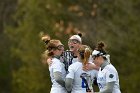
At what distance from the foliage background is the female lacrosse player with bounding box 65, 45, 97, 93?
2510cm

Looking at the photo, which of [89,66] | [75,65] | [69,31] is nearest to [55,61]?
[75,65]

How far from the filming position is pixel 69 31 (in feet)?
148

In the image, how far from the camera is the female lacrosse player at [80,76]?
1734cm

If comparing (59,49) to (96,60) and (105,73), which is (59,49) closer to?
(96,60)

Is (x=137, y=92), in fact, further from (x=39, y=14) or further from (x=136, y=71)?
(x=39, y=14)

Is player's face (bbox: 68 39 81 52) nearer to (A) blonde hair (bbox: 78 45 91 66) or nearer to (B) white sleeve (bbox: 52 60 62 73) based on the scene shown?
(B) white sleeve (bbox: 52 60 62 73)

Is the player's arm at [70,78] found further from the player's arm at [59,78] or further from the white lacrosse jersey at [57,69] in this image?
the white lacrosse jersey at [57,69]

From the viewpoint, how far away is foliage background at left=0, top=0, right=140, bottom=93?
145 feet

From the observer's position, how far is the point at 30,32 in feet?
160

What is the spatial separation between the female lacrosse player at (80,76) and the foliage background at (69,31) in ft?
82.3

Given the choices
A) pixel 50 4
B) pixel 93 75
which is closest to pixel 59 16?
pixel 50 4

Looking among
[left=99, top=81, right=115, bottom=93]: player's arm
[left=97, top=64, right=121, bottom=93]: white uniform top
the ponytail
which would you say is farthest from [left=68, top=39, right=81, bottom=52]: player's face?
[left=99, top=81, right=115, bottom=93]: player's arm

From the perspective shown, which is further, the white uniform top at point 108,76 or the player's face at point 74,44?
the player's face at point 74,44

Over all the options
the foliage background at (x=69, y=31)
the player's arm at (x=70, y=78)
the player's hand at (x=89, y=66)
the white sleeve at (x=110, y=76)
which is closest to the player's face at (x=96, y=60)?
the white sleeve at (x=110, y=76)
